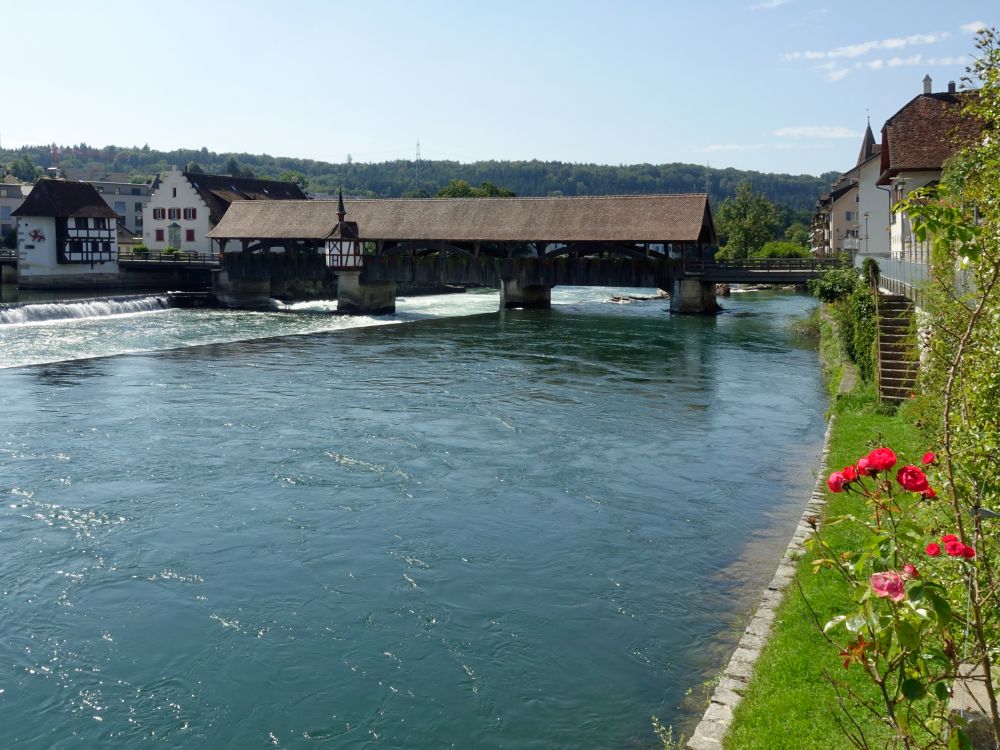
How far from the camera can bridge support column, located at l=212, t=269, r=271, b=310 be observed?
4284 cm

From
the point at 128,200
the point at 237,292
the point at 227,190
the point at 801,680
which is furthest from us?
the point at 128,200

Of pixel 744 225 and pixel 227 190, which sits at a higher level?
pixel 227 190

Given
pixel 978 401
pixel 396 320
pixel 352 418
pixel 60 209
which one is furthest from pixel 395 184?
pixel 978 401

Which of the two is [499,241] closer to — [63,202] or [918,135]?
[918,135]

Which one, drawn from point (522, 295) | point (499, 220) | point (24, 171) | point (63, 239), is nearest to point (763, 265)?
point (522, 295)

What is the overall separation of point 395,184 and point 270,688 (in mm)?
183150

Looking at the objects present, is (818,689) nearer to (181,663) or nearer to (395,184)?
(181,663)

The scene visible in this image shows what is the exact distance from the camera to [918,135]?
Result: 22.8 metres

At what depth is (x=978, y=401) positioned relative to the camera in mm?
4781

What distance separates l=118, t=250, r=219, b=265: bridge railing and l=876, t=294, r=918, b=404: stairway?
125 ft

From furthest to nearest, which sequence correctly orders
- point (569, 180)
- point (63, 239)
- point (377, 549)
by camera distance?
→ point (569, 180), point (63, 239), point (377, 549)

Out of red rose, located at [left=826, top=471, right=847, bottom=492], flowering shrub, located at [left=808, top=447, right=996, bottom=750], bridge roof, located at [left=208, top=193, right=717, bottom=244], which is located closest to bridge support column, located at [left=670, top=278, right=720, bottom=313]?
bridge roof, located at [left=208, top=193, right=717, bottom=244]

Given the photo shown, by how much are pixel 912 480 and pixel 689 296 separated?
33.5 metres

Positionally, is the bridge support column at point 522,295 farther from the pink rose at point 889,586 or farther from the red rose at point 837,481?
the pink rose at point 889,586
